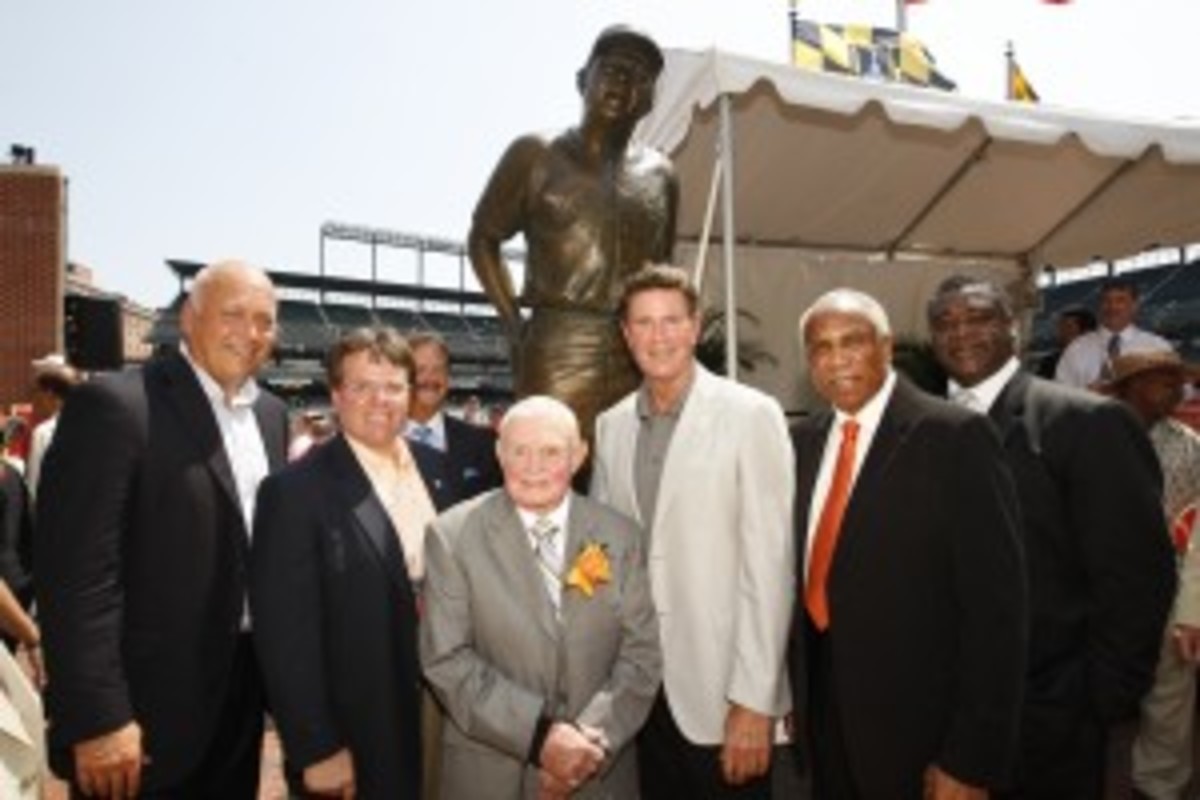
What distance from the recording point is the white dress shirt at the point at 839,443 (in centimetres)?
249

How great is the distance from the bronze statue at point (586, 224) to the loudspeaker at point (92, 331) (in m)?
4.58

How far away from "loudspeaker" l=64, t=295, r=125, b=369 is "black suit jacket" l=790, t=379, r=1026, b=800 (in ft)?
20.3

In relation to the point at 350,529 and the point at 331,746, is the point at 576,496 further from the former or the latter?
the point at 331,746

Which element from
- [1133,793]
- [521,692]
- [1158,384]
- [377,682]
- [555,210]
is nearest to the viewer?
[521,692]

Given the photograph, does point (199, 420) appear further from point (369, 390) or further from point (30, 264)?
point (30, 264)

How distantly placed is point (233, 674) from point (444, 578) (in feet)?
2.12

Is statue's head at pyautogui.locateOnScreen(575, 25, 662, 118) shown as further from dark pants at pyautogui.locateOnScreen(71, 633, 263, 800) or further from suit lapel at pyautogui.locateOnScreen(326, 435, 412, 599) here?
dark pants at pyautogui.locateOnScreen(71, 633, 263, 800)

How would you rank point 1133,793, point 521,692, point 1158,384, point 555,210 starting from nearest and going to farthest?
point 521,692 < point 555,210 < point 1133,793 < point 1158,384

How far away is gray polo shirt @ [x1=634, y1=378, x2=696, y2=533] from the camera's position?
8.69ft

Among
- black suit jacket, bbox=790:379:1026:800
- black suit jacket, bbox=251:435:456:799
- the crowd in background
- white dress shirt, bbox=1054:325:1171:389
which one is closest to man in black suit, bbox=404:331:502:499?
the crowd in background

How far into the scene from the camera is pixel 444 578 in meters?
2.43

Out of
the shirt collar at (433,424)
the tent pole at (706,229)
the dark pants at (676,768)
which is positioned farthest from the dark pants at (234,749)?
the tent pole at (706,229)

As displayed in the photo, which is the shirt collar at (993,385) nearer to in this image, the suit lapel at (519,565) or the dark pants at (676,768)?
the dark pants at (676,768)

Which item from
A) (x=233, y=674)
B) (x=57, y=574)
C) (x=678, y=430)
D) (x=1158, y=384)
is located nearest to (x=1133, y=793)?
(x=1158, y=384)
